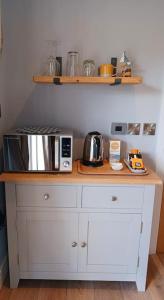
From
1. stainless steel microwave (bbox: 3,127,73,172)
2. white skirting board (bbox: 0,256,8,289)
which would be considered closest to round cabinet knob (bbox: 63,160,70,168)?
stainless steel microwave (bbox: 3,127,73,172)

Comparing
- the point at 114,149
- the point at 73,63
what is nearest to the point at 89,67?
the point at 73,63

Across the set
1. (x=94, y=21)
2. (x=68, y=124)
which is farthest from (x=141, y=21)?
(x=68, y=124)

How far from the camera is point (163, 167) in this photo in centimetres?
197

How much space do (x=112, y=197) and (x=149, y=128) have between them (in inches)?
27.8

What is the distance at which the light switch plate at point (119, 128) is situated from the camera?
1.89 meters

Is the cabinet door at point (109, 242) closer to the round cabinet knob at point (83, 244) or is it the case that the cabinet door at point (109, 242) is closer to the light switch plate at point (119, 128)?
the round cabinet knob at point (83, 244)

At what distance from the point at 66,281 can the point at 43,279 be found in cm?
18

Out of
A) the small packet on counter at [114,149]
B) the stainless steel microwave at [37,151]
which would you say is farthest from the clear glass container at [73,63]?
the small packet on counter at [114,149]

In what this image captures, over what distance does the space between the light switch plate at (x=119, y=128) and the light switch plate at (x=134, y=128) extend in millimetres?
40

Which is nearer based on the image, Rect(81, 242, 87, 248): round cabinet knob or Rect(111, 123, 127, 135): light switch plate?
Rect(81, 242, 87, 248): round cabinet knob

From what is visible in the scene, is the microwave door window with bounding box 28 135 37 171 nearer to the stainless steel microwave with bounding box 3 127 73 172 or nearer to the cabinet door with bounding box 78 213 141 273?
the stainless steel microwave with bounding box 3 127 73 172

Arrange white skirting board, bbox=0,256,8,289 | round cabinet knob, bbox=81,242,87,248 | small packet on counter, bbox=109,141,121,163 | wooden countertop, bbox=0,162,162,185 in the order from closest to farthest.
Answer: wooden countertop, bbox=0,162,162,185 → round cabinet knob, bbox=81,242,87,248 → white skirting board, bbox=0,256,8,289 → small packet on counter, bbox=109,141,121,163

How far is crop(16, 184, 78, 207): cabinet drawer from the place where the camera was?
151cm

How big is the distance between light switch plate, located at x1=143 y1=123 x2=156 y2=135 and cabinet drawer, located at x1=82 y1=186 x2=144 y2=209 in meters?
0.57
